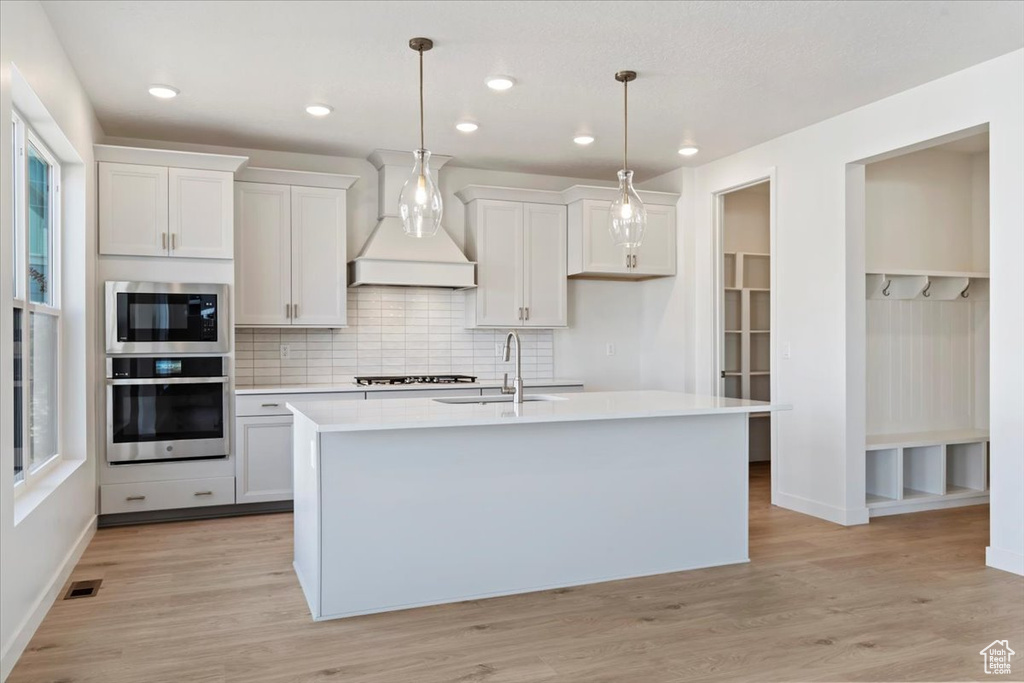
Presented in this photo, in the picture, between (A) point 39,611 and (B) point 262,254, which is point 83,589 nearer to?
(A) point 39,611

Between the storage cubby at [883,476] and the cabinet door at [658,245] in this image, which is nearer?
the storage cubby at [883,476]

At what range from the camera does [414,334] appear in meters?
5.90

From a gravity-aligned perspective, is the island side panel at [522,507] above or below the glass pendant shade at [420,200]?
below

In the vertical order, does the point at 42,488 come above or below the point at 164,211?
below

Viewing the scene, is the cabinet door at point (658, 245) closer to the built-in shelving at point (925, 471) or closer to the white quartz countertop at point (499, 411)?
the built-in shelving at point (925, 471)

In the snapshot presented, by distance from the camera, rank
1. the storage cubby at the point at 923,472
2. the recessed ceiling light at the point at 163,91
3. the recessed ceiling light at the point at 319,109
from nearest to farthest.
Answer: the recessed ceiling light at the point at 163,91
the recessed ceiling light at the point at 319,109
the storage cubby at the point at 923,472

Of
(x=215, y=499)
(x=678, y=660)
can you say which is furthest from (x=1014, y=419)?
(x=215, y=499)

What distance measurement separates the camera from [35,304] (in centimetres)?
350

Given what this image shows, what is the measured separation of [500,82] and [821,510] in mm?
3180

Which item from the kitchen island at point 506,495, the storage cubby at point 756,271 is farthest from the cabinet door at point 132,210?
the storage cubby at point 756,271

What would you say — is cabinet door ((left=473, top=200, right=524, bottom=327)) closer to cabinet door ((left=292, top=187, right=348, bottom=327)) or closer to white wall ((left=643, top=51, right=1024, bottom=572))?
cabinet door ((left=292, top=187, right=348, bottom=327))

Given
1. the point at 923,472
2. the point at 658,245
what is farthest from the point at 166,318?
the point at 923,472

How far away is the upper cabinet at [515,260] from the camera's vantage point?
18.9 ft

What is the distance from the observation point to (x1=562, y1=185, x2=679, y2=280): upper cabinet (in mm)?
5891
